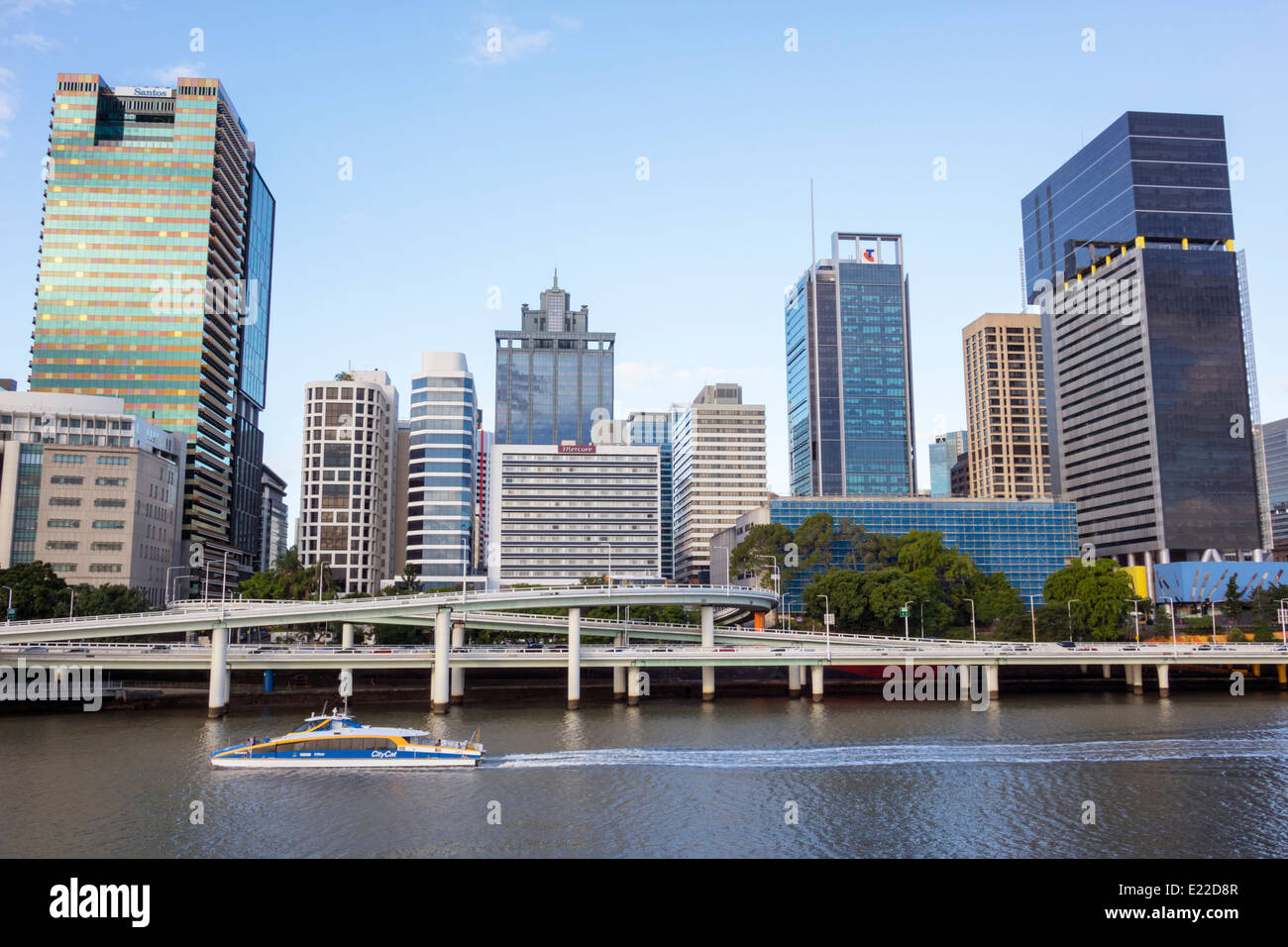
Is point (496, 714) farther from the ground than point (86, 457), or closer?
closer

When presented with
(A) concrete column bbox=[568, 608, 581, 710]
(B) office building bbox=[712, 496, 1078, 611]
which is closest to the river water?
(A) concrete column bbox=[568, 608, 581, 710]

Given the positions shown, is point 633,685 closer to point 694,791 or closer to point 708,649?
point 708,649

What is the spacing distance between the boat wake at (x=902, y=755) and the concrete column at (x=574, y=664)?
27.7m

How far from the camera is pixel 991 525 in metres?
195

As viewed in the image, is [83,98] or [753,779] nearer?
[753,779]

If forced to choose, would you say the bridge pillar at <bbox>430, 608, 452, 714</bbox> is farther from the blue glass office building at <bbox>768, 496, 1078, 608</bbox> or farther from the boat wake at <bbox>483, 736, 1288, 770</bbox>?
the blue glass office building at <bbox>768, 496, 1078, 608</bbox>

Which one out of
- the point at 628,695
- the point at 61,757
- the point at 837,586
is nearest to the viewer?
the point at 61,757

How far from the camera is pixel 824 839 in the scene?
42156 millimetres

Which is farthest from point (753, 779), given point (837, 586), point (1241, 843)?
point (837, 586)

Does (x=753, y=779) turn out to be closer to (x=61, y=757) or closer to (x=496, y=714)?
(x=496, y=714)

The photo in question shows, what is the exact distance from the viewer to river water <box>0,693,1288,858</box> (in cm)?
4181

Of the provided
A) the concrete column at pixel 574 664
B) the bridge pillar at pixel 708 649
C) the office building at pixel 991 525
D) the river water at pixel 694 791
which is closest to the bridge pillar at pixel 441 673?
the river water at pixel 694 791
